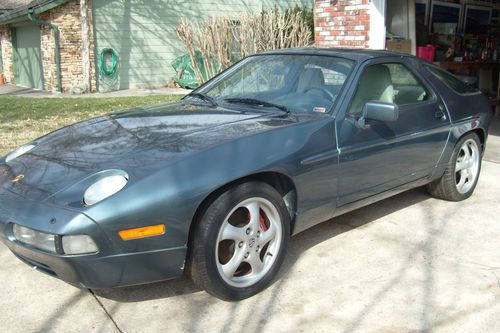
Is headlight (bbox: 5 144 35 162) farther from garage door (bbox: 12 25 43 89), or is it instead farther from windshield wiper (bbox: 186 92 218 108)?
garage door (bbox: 12 25 43 89)

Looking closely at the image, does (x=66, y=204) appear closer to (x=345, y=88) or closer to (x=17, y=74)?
(x=345, y=88)

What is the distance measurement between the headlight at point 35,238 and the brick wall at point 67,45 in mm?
13551

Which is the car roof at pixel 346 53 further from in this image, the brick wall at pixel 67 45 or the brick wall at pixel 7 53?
the brick wall at pixel 7 53

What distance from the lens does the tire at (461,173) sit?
489 centimetres

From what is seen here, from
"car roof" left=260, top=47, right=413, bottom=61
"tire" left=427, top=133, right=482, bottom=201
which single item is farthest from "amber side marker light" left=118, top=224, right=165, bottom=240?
"tire" left=427, top=133, right=482, bottom=201

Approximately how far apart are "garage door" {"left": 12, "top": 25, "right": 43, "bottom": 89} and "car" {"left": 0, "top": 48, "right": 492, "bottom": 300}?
14087mm

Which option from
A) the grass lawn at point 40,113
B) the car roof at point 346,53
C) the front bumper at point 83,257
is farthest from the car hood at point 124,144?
the grass lawn at point 40,113

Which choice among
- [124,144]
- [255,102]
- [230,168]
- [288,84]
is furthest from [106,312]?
[288,84]

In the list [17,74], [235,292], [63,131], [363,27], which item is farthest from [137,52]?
[235,292]

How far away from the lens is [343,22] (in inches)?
351

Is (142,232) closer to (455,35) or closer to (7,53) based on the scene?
(455,35)

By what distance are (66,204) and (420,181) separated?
119 inches

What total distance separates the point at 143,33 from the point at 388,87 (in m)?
13.9

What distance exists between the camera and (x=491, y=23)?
1184 cm
